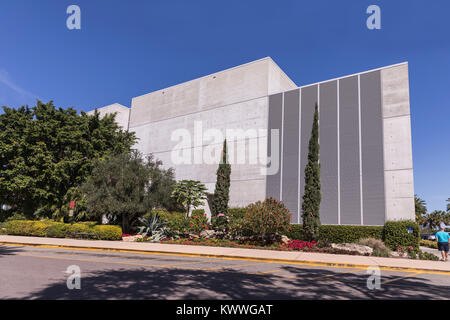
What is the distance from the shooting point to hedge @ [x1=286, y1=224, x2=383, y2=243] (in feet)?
61.4

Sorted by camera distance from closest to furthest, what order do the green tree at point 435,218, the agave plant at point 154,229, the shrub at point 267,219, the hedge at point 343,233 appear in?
the shrub at point 267,219, the hedge at point 343,233, the agave plant at point 154,229, the green tree at point 435,218

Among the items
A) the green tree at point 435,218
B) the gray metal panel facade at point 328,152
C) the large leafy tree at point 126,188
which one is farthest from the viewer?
the green tree at point 435,218

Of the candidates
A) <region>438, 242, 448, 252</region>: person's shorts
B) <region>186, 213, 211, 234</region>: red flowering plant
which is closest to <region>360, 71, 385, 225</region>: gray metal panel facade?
<region>438, 242, 448, 252</region>: person's shorts

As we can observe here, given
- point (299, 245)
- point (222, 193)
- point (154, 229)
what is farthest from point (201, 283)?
point (222, 193)

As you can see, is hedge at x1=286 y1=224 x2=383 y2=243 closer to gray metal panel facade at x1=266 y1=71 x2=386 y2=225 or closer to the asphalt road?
gray metal panel facade at x1=266 y1=71 x2=386 y2=225

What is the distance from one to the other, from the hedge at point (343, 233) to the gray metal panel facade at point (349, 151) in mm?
1267

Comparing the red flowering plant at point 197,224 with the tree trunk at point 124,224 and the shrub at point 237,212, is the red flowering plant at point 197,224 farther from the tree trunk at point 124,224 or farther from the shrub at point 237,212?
the tree trunk at point 124,224

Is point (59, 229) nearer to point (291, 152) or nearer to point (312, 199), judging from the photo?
point (312, 199)

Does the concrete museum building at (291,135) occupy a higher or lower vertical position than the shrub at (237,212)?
higher

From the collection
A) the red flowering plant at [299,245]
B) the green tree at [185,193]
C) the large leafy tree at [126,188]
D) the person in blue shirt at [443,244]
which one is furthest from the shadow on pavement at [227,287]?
the green tree at [185,193]

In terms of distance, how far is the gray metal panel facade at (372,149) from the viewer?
19859mm

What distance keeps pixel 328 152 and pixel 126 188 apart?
1512 centimetres

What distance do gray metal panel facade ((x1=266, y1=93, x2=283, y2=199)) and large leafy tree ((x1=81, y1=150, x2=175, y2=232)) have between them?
8357 millimetres
